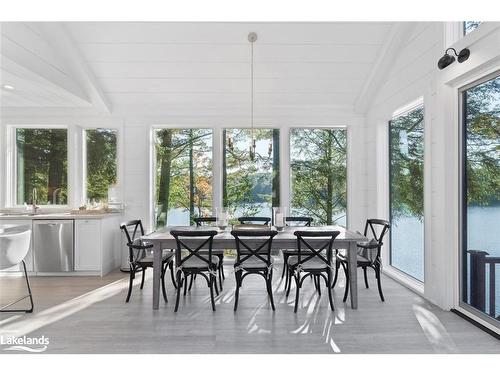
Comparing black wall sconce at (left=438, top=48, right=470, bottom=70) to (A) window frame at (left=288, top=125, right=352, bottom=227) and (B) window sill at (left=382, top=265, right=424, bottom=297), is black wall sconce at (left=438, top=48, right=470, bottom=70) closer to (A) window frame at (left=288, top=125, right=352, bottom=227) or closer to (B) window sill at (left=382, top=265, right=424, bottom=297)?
(A) window frame at (left=288, top=125, right=352, bottom=227)

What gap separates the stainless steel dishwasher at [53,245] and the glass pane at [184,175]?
4.43 feet

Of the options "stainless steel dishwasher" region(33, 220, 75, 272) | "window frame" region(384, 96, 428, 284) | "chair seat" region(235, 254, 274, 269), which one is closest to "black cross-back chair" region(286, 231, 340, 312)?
"chair seat" region(235, 254, 274, 269)

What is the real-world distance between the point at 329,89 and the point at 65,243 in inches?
180

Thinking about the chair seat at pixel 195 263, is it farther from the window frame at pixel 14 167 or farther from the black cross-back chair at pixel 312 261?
the window frame at pixel 14 167

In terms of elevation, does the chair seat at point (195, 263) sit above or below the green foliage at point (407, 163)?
below

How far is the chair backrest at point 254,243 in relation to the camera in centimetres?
315

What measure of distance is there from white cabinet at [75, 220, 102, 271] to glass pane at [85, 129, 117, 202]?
2.65 ft

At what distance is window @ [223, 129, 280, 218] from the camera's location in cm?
539

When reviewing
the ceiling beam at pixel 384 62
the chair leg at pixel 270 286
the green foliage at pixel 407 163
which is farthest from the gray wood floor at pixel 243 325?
the ceiling beam at pixel 384 62

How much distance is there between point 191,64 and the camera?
4.38 metres

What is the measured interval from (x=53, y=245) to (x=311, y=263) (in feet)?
12.2

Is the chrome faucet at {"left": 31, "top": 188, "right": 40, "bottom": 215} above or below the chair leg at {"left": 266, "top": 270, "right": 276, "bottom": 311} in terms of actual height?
above

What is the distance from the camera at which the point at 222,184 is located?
5.36 m
